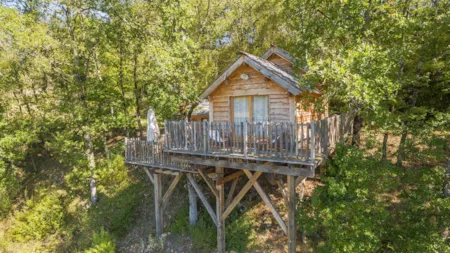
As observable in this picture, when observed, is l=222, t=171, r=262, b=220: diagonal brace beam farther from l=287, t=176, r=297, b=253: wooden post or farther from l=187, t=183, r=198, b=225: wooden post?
l=187, t=183, r=198, b=225: wooden post

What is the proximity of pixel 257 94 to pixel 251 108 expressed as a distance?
64 centimetres

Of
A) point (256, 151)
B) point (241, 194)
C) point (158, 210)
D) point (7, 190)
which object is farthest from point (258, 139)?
point (7, 190)

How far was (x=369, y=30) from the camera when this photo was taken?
8078mm

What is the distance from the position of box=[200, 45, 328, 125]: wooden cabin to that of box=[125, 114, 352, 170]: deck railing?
1.21 meters

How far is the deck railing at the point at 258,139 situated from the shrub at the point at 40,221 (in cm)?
1066

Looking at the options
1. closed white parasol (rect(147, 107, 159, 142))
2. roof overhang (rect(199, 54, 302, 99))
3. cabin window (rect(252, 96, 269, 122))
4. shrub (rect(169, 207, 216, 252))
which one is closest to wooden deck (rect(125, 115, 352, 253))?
shrub (rect(169, 207, 216, 252))

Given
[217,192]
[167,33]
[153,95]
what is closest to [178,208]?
[217,192]

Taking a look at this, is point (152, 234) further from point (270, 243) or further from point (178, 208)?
point (270, 243)

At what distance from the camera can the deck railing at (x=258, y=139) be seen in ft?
22.5

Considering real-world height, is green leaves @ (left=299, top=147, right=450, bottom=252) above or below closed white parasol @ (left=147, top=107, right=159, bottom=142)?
below

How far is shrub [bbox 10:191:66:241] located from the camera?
560 inches

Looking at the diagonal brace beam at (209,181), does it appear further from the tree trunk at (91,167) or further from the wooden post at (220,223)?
the tree trunk at (91,167)

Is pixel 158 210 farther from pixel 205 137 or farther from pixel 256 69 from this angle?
pixel 256 69

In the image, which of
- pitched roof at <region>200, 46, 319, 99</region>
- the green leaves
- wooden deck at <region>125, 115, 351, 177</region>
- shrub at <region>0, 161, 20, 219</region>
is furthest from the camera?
shrub at <region>0, 161, 20, 219</region>
